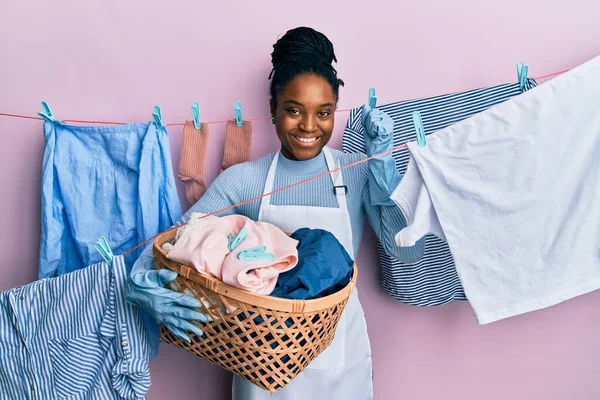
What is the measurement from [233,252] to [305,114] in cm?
39

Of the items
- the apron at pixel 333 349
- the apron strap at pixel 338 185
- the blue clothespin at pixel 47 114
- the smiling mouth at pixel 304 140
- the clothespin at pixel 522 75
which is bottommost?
the apron at pixel 333 349

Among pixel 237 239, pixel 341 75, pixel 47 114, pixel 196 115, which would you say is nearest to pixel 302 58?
pixel 341 75

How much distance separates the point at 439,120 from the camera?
125cm

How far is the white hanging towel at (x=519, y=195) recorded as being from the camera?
926 mm

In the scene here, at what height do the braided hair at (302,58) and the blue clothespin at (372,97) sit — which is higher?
the braided hair at (302,58)

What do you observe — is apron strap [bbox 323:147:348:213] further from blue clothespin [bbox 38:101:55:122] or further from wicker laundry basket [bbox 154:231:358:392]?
blue clothespin [bbox 38:101:55:122]

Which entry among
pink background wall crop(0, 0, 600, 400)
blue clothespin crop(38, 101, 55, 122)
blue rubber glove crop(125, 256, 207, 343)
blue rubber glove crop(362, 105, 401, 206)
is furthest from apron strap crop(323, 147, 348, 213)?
blue clothespin crop(38, 101, 55, 122)

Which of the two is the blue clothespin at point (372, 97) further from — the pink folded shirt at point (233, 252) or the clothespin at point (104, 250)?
the clothespin at point (104, 250)

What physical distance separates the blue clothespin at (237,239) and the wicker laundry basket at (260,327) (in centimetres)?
8

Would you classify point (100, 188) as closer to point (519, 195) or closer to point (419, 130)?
point (419, 130)

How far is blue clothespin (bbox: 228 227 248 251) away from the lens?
3.10 feet

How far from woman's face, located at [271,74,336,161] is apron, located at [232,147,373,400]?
0.31 feet

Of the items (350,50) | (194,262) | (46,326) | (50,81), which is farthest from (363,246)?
(50,81)

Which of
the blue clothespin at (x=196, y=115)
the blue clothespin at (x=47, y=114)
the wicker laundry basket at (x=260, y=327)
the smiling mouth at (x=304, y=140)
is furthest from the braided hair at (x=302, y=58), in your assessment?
Answer: the blue clothespin at (x=47, y=114)
